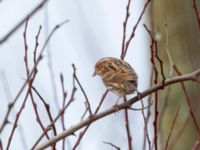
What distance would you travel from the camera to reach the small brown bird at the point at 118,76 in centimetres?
237

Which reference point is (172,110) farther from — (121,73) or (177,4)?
(121,73)

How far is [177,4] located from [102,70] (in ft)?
5.55

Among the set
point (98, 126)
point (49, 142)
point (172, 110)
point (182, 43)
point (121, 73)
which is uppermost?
point (182, 43)

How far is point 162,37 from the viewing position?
4117 millimetres

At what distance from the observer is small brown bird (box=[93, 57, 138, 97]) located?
237cm

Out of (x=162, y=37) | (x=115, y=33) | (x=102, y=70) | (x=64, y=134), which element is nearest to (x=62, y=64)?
(x=115, y=33)

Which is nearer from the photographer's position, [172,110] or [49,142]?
[49,142]

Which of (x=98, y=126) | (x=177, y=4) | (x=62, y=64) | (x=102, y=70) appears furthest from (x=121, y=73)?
(x=177, y=4)

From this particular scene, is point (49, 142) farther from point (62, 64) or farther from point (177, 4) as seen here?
point (177, 4)

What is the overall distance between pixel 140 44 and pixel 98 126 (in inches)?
48.4

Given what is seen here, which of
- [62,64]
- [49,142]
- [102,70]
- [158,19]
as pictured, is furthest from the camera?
[158,19]

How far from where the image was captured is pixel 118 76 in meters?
2.43

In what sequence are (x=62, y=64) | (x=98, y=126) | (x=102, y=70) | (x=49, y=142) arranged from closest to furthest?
(x=49, y=142)
(x=102, y=70)
(x=98, y=126)
(x=62, y=64)

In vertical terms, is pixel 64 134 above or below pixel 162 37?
below
